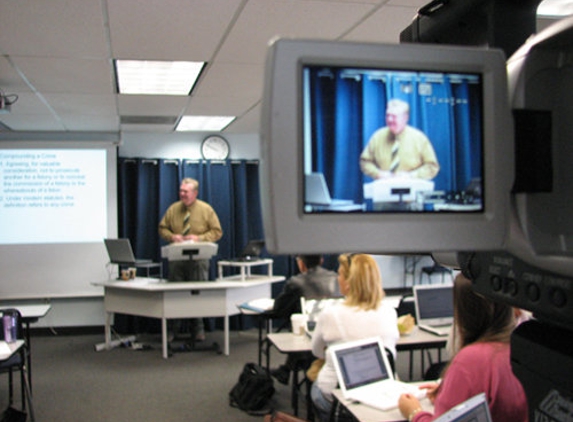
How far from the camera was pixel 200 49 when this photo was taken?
3799 mm

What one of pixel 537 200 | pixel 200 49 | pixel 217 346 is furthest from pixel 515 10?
pixel 217 346

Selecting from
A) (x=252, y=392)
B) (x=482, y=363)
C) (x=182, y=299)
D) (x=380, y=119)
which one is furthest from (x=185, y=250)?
(x=380, y=119)

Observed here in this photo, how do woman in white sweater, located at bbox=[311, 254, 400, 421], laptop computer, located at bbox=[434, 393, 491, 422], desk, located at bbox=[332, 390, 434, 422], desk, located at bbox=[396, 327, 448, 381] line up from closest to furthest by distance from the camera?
laptop computer, located at bbox=[434, 393, 491, 422], desk, located at bbox=[332, 390, 434, 422], woman in white sweater, located at bbox=[311, 254, 400, 421], desk, located at bbox=[396, 327, 448, 381]

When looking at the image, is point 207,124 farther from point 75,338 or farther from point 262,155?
point 262,155

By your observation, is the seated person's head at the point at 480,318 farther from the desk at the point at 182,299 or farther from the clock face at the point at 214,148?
the clock face at the point at 214,148

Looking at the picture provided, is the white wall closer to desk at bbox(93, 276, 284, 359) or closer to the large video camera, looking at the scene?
desk at bbox(93, 276, 284, 359)

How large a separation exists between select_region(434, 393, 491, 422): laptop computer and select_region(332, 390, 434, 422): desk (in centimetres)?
91

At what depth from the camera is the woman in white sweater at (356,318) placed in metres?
3.26

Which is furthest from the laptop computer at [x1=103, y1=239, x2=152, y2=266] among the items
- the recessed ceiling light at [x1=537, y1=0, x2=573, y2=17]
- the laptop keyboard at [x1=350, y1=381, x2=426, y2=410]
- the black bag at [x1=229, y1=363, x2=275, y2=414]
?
the recessed ceiling light at [x1=537, y1=0, x2=573, y2=17]

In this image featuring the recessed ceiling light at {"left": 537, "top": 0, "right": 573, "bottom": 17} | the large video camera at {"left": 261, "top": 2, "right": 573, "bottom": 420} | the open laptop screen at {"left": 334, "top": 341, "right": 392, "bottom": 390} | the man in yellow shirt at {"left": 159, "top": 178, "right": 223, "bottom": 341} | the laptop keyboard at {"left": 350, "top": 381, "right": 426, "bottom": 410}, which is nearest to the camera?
the large video camera at {"left": 261, "top": 2, "right": 573, "bottom": 420}

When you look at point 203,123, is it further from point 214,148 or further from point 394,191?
point 394,191

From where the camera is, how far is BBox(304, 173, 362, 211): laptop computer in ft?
2.18

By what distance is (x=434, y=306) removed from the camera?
429 cm

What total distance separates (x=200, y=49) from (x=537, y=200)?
340 cm
